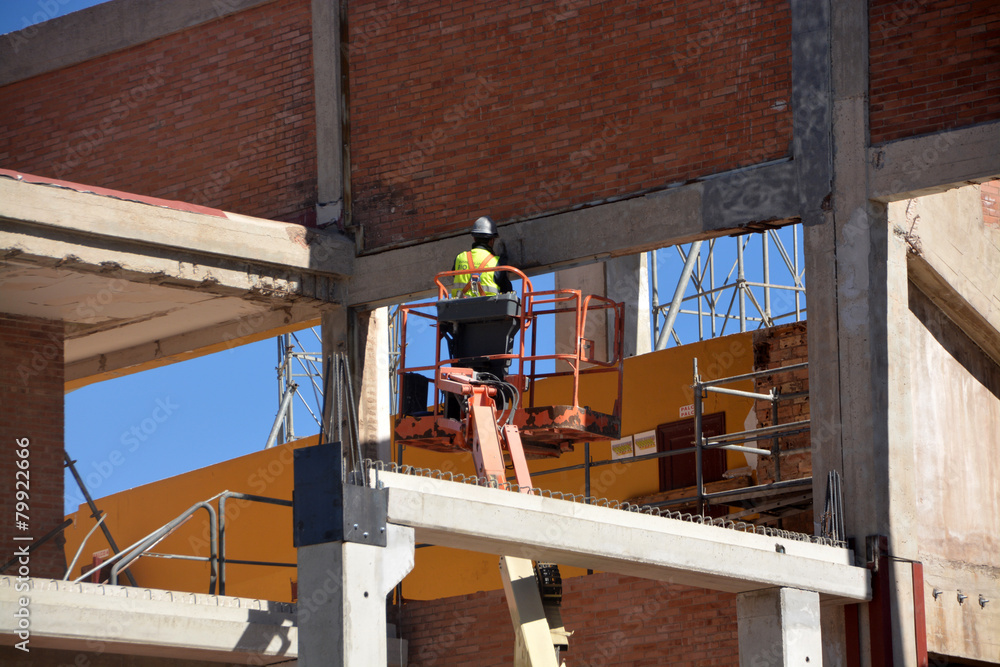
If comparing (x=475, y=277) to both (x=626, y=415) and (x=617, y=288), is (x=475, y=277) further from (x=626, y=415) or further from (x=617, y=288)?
(x=617, y=288)

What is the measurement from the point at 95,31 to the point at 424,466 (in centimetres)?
728

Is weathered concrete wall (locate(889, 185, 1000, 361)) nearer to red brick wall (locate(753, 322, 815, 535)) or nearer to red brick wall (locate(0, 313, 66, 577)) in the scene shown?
red brick wall (locate(753, 322, 815, 535))

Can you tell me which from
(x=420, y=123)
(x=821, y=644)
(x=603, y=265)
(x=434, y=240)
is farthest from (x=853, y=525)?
(x=603, y=265)

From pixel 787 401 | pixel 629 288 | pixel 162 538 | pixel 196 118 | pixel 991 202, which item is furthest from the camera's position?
pixel 629 288

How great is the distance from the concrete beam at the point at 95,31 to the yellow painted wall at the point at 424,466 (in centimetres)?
591

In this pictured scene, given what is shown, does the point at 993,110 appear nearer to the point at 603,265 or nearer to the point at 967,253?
the point at 967,253

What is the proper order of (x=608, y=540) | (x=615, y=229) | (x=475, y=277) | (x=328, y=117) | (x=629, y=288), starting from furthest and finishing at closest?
(x=629, y=288) < (x=328, y=117) < (x=615, y=229) < (x=475, y=277) < (x=608, y=540)

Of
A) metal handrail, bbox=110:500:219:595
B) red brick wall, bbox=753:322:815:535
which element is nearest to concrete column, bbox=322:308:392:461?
metal handrail, bbox=110:500:219:595

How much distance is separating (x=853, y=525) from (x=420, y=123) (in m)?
6.78

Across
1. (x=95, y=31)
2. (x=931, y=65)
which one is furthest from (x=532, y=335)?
(x=95, y=31)

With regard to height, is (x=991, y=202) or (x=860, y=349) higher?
(x=991, y=202)

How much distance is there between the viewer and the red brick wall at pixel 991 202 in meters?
15.5

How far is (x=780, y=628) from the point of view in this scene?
10898 mm

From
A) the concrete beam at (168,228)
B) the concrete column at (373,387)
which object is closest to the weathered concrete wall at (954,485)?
the concrete column at (373,387)
